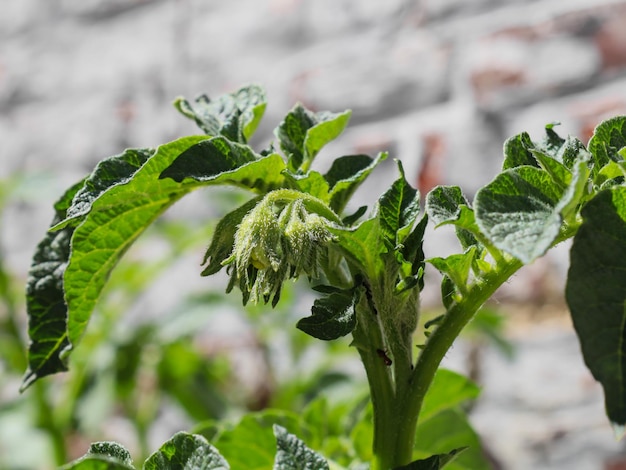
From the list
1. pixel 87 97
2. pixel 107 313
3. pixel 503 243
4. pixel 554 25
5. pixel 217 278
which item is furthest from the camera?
pixel 87 97

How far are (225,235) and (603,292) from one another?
6.1 inches

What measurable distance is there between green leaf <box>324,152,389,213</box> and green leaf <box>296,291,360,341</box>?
0.06m

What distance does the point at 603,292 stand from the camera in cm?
26

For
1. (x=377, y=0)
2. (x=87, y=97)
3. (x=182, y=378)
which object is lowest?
(x=182, y=378)

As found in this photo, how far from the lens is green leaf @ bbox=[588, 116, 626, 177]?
0.33 metres

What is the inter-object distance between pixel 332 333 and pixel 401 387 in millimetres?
49

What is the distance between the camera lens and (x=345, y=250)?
0.32m

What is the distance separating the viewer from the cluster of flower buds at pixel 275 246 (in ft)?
1.03

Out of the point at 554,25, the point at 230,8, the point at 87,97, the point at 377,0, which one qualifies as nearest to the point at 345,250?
the point at 554,25

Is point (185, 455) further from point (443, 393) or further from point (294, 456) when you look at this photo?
point (443, 393)

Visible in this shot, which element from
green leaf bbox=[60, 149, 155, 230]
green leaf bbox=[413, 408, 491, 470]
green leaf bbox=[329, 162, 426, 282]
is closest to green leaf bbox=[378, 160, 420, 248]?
green leaf bbox=[329, 162, 426, 282]

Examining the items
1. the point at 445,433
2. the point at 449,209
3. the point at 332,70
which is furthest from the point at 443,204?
the point at 332,70

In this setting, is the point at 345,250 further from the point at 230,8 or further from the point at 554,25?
the point at 230,8

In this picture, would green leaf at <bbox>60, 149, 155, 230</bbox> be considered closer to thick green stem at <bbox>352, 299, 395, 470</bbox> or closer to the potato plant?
the potato plant
